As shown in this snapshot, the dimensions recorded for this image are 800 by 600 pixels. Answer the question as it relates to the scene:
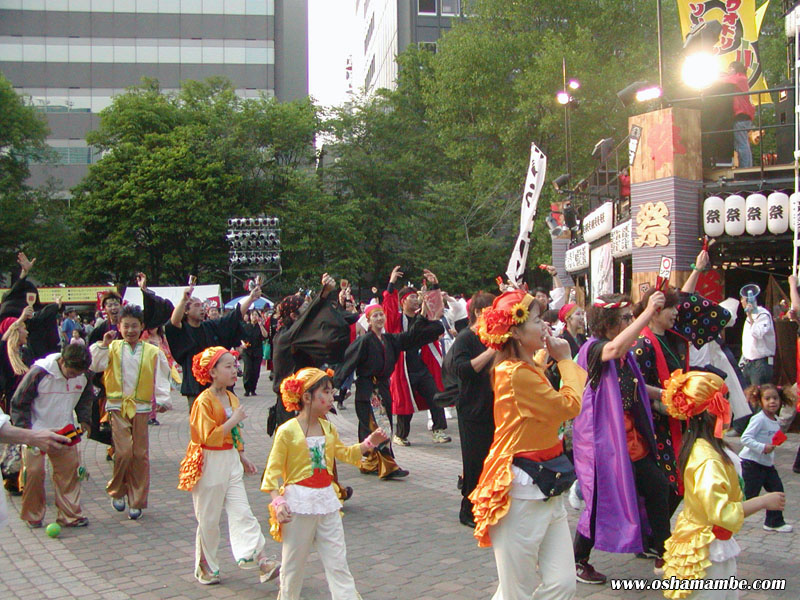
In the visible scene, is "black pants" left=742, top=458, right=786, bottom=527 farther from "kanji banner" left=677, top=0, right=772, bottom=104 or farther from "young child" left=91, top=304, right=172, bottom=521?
"kanji banner" left=677, top=0, right=772, bottom=104

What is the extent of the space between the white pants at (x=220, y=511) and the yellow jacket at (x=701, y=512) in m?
2.72

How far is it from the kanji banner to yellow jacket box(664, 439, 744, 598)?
13277mm

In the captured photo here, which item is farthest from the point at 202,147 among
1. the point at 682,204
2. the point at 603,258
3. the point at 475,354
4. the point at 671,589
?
the point at 671,589

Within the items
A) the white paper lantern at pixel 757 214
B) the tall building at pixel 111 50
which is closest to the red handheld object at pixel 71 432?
the white paper lantern at pixel 757 214

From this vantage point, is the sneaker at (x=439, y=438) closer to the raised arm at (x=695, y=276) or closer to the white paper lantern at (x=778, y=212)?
the raised arm at (x=695, y=276)

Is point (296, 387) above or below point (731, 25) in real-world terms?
below

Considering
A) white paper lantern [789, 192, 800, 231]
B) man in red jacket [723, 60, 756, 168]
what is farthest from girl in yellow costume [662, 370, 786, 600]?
man in red jacket [723, 60, 756, 168]

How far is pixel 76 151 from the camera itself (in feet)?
173

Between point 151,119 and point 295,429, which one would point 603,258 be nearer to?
point 295,429

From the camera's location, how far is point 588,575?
506 cm

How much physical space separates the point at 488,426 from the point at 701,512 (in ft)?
8.09

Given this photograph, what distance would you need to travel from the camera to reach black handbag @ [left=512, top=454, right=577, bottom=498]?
368 cm

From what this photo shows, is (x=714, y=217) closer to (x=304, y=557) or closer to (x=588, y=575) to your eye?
(x=588, y=575)

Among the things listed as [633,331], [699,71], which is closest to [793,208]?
[699,71]
